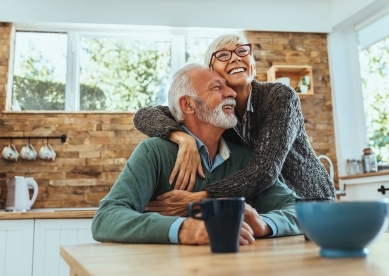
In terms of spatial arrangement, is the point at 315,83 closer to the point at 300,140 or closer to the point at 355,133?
the point at 355,133

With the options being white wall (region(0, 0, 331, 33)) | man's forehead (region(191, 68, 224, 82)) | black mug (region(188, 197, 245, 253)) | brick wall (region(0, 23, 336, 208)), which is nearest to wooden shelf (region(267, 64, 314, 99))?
white wall (region(0, 0, 331, 33))

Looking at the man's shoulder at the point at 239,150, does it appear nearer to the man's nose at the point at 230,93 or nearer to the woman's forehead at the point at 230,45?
the man's nose at the point at 230,93

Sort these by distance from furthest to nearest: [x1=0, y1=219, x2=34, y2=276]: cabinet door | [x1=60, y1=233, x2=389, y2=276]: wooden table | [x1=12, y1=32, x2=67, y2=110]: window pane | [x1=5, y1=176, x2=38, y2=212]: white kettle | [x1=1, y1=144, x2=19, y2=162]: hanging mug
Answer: [x1=12, y1=32, x2=67, y2=110]: window pane
[x1=1, y1=144, x2=19, y2=162]: hanging mug
[x1=5, y1=176, x2=38, y2=212]: white kettle
[x1=0, y1=219, x2=34, y2=276]: cabinet door
[x1=60, y1=233, x2=389, y2=276]: wooden table

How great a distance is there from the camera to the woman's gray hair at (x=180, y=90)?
1.53 metres

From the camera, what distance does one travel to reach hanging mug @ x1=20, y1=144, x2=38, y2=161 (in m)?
3.18

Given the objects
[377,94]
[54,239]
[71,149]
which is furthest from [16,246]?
[377,94]

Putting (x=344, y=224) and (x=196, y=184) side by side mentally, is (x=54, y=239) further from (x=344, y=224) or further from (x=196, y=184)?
(x=344, y=224)

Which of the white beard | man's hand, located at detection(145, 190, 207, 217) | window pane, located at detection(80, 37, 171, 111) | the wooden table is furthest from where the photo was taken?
window pane, located at detection(80, 37, 171, 111)

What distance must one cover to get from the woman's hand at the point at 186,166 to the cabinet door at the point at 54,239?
4.89 feet

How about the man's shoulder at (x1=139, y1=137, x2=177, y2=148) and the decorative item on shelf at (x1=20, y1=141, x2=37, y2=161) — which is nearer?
the man's shoulder at (x1=139, y1=137, x2=177, y2=148)

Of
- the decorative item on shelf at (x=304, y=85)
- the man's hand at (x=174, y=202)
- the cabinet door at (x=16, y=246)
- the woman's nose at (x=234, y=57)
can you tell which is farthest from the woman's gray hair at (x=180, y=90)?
the decorative item on shelf at (x=304, y=85)

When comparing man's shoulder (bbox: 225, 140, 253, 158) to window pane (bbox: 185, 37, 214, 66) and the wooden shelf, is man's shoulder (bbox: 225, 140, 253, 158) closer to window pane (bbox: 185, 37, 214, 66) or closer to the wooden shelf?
the wooden shelf

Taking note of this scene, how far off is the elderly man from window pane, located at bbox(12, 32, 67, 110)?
2192 mm

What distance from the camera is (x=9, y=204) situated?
9.96ft
